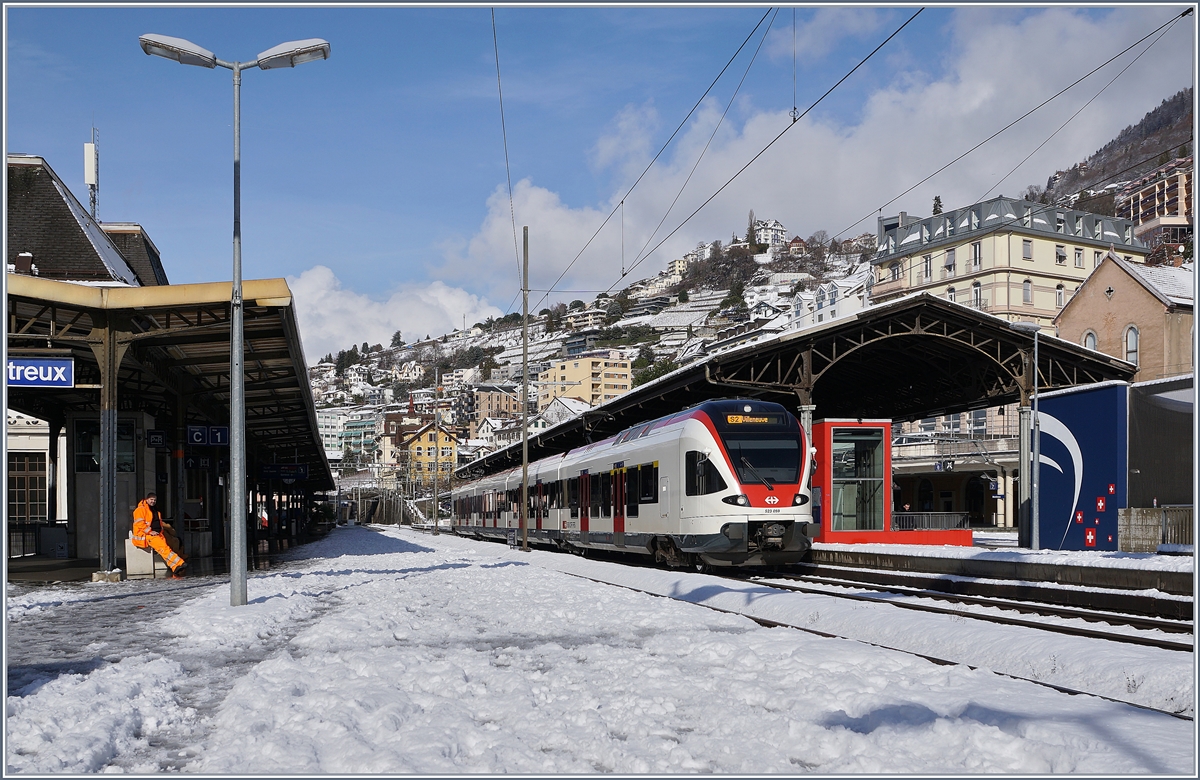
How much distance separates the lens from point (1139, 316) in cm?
5028

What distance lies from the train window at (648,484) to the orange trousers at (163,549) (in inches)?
373

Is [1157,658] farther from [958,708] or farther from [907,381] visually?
[907,381]

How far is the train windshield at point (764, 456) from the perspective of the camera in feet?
64.4

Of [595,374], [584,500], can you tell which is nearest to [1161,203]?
[595,374]

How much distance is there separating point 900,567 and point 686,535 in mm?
4641

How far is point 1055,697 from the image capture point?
7.14 metres

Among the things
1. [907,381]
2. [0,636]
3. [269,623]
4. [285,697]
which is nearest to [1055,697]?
[285,697]

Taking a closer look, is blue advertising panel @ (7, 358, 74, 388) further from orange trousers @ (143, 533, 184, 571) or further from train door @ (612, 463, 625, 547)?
train door @ (612, 463, 625, 547)

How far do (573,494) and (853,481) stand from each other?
8.30m

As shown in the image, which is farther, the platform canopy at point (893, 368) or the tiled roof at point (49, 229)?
the tiled roof at point (49, 229)

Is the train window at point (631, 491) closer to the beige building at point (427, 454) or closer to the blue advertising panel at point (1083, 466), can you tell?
the blue advertising panel at point (1083, 466)

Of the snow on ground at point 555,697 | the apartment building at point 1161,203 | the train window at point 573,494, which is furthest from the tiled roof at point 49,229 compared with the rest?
the apartment building at point 1161,203

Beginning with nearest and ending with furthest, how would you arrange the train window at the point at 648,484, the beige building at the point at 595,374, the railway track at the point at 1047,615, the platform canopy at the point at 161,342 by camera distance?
the railway track at the point at 1047,615 → the platform canopy at the point at 161,342 → the train window at the point at 648,484 → the beige building at the point at 595,374

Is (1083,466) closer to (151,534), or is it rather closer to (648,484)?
(648,484)
